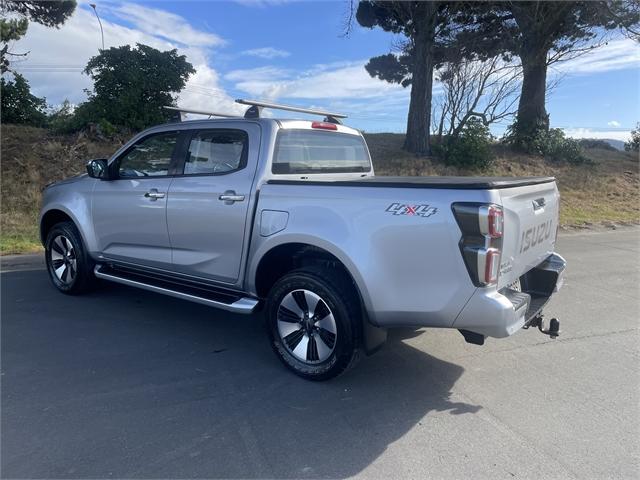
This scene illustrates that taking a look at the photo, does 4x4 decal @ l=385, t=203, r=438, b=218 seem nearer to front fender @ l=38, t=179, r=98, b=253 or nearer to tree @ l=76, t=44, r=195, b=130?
front fender @ l=38, t=179, r=98, b=253

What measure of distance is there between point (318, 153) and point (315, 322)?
1.84 meters

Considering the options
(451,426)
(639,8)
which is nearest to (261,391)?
(451,426)

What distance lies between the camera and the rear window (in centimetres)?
440

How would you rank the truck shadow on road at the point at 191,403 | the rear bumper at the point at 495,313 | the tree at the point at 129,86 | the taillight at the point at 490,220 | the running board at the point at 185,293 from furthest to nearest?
the tree at the point at 129,86 < the running board at the point at 185,293 < the rear bumper at the point at 495,313 < the taillight at the point at 490,220 < the truck shadow on road at the point at 191,403

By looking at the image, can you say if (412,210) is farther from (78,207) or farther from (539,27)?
(539,27)

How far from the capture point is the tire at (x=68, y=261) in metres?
5.54

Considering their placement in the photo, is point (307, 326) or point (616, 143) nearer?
point (307, 326)

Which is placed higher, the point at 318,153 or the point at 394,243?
the point at 318,153

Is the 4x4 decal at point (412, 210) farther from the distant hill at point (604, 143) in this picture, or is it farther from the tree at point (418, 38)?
the distant hill at point (604, 143)

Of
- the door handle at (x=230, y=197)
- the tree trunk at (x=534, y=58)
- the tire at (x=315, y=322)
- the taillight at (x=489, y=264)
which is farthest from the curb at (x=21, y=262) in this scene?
the tree trunk at (x=534, y=58)

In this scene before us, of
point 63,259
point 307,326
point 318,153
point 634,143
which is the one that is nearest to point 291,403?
point 307,326

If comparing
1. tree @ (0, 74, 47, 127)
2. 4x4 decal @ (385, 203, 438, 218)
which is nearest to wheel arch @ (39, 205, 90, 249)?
4x4 decal @ (385, 203, 438, 218)

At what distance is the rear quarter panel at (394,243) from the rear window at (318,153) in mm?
755

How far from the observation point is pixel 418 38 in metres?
15.5
